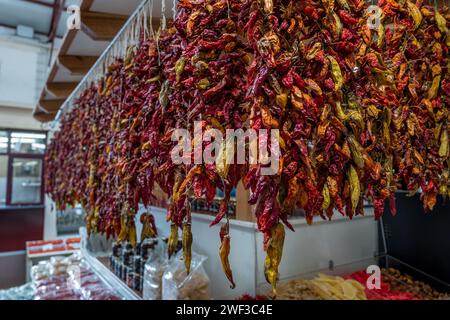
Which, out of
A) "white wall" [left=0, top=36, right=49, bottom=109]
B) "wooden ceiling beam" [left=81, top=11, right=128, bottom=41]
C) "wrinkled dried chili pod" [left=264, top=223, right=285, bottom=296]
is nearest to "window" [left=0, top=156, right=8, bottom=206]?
"white wall" [left=0, top=36, right=49, bottom=109]

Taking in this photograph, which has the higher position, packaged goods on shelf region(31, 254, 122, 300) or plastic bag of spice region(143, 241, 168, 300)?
plastic bag of spice region(143, 241, 168, 300)

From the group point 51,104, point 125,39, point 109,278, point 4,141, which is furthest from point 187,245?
point 4,141

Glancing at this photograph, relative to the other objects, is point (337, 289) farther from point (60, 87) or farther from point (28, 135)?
point (28, 135)

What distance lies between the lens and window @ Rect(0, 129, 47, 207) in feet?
20.1

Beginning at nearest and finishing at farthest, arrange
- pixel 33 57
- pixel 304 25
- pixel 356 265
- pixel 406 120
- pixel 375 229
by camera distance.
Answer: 1. pixel 304 25
2. pixel 406 120
3. pixel 356 265
4. pixel 375 229
5. pixel 33 57

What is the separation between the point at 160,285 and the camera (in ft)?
6.43

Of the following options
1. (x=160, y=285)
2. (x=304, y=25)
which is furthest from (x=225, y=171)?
(x=160, y=285)

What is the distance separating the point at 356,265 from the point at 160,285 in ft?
4.73

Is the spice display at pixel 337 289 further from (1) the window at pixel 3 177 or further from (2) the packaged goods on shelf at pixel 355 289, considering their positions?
(1) the window at pixel 3 177

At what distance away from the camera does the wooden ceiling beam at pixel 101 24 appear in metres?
1.67

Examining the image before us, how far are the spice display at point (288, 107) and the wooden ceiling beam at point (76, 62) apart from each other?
121 centimetres

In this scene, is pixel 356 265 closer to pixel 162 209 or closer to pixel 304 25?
pixel 162 209

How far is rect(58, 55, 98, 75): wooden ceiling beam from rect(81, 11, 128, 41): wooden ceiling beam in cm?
62

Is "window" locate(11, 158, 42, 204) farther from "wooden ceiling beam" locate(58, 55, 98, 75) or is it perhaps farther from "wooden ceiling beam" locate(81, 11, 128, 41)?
"wooden ceiling beam" locate(81, 11, 128, 41)
